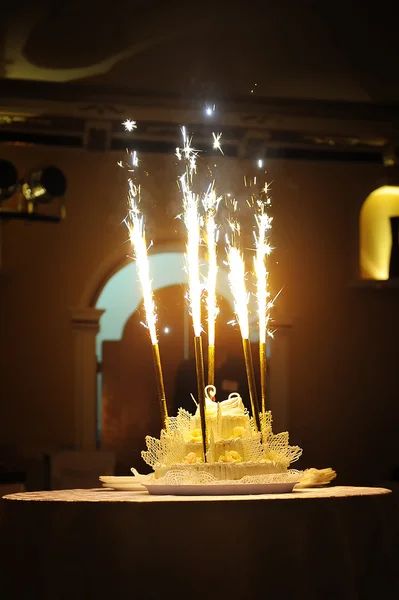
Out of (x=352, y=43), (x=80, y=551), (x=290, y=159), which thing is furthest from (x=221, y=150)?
(x=80, y=551)

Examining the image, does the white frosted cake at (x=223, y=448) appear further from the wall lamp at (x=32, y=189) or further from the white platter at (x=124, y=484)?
the wall lamp at (x=32, y=189)

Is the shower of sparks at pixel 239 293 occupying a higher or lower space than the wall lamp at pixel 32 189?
lower

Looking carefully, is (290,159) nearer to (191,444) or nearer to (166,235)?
(166,235)

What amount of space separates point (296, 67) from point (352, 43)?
1.73ft

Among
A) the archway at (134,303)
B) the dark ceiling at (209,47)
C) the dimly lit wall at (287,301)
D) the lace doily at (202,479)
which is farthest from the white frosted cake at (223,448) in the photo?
the archway at (134,303)

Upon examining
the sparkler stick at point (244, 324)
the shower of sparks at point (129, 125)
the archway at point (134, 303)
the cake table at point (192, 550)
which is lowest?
the cake table at point (192, 550)

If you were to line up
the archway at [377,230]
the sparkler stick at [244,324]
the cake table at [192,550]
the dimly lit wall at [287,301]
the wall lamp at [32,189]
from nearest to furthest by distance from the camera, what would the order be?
1. the cake table at [192,550]
2. the sparkler stick at [244,324]
3. the wall lamp at [32,189]
4. the dimly lit wall at [287,301]
5. the archway at [377,230]

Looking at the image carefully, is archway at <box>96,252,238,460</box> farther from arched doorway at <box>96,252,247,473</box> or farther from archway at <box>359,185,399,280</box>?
archway at <box>359,185,399,280</box>

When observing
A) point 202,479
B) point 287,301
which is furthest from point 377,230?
point 202,479

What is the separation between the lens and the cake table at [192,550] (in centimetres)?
300

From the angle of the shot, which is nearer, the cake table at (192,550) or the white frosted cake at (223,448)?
the cake table at (192,550)

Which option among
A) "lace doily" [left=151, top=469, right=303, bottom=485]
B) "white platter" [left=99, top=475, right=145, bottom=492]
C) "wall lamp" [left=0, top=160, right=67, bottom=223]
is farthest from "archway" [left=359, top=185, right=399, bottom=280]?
"lace doily" [left=151, top=469, right=303, bottom=485]

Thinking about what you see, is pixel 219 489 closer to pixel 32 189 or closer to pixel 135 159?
pixel 32 189

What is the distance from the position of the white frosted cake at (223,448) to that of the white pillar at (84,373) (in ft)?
11.7
